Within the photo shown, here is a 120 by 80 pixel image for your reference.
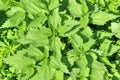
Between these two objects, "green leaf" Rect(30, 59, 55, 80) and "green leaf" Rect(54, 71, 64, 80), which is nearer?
"green leaf" Rect(30, 59, 55, 80)

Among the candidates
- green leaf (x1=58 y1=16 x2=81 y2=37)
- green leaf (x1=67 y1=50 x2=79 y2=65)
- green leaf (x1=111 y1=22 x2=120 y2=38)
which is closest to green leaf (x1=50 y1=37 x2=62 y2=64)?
green leaf (x1=58 y1=16 x2=81 y2=37)

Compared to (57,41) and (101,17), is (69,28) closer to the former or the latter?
(57,41)

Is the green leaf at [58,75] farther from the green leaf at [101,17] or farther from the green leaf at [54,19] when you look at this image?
the green leaf at [101,17]

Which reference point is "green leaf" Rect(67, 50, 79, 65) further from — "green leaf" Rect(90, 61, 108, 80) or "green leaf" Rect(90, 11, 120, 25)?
"green leaf" Rect(90, 11, 120, 25)

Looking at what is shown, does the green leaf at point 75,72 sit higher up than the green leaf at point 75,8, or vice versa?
the green leaf at point 75,8

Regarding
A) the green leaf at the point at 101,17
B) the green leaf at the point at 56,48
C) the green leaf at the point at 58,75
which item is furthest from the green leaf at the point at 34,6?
the green leaf at the point at 58,75

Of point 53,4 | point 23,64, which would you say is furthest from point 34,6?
point 23,64

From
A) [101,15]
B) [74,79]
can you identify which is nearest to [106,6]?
[101,15]

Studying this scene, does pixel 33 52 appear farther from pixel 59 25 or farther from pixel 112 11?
pixel 112 11
